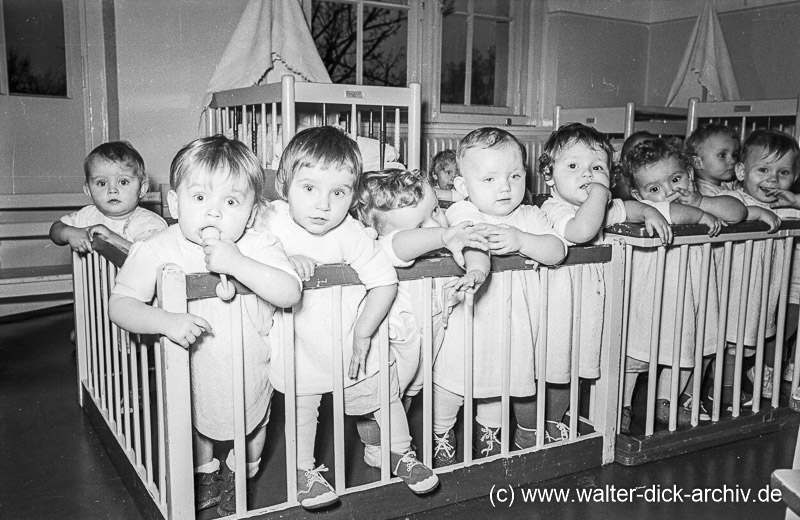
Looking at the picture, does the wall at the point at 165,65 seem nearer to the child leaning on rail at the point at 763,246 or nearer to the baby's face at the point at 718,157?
the baby's face at the point at 718,157

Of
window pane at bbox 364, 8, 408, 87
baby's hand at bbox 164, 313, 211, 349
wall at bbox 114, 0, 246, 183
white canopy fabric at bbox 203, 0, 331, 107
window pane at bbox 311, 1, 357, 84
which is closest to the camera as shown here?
baby's hand at bbox 164, 313, 211, 349

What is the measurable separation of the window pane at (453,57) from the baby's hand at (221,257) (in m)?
3.93

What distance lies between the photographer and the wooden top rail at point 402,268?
1.31m

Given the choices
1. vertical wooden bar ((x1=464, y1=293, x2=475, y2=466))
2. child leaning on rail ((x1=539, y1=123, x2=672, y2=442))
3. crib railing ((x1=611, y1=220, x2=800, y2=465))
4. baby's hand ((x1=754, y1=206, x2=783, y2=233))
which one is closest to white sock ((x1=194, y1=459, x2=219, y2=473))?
vertical wooden bar ((x1=464, y1=293, x2=475, y2=466))

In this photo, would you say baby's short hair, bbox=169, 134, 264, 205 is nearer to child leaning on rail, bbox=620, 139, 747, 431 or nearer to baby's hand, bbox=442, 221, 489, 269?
baby's hand, bbox=442, 221, 489, 269

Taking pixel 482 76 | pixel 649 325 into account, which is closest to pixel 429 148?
pixel 482 76

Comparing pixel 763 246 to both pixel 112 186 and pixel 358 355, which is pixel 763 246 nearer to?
pixel 358 355

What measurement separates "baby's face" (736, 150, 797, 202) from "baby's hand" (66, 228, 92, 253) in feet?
6.98

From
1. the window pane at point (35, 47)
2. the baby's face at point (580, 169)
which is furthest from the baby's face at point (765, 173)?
the window pane at point (35, 47)

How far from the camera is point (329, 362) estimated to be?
149cm

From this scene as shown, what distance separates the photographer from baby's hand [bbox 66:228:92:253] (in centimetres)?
202

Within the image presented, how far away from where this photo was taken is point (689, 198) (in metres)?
2.02

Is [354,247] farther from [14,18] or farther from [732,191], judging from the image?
[14,18]

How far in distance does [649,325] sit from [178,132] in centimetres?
304
